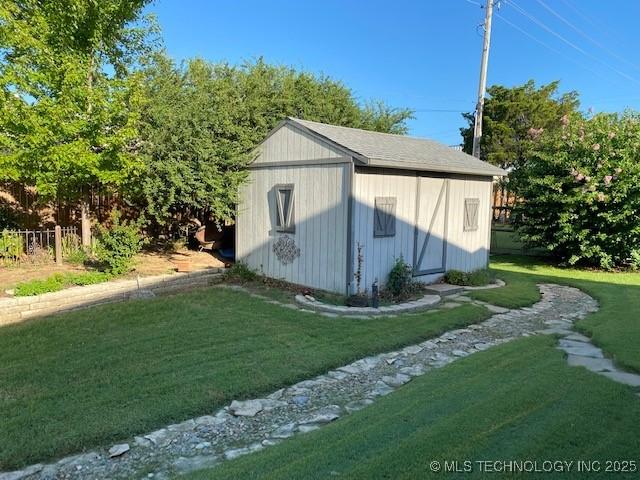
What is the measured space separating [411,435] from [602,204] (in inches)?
429

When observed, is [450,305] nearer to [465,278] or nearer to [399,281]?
[399,281]

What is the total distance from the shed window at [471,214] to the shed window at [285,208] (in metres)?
3.91

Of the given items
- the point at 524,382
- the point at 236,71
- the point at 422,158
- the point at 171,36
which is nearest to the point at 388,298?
the point at 422,158

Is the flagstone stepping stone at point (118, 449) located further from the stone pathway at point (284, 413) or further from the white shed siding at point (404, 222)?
the white shed siding at point (404, 222)

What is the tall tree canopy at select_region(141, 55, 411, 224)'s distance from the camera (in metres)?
8.55

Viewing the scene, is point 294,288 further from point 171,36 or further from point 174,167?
point 171,36

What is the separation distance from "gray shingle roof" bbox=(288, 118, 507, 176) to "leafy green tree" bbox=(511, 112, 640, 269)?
2746 millimetres

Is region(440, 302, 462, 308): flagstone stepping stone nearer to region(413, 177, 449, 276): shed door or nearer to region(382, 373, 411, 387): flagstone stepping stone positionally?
region(413, 177, 449, 276): shed door

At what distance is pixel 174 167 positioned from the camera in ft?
27.5

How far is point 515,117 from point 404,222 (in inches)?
727

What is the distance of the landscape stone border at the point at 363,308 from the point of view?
22.1ft

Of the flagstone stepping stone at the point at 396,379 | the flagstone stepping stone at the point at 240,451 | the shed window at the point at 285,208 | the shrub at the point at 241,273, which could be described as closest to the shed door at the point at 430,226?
the shed window at the point at 285,208

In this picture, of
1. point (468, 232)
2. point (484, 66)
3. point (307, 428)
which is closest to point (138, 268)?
point (307, 428)

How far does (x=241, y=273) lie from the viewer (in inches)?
365
